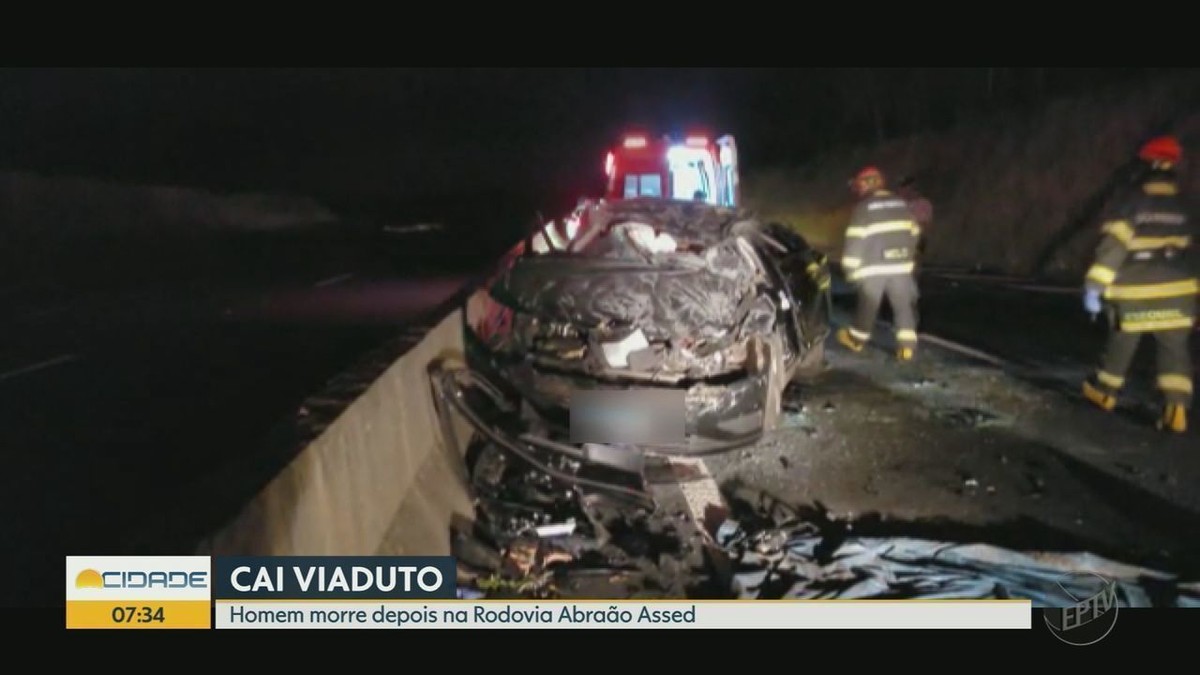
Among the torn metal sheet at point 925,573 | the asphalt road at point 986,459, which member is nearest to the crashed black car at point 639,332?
the asphalt road at point 986,459

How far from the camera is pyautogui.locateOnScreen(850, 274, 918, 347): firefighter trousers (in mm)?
7617

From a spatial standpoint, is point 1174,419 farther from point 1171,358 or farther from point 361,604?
point 361,604

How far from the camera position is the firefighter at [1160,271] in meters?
5.49

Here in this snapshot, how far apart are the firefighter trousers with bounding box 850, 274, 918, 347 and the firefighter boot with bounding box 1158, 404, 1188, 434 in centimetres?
242

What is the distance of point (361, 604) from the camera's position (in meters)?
2.79

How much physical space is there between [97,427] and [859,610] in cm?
555

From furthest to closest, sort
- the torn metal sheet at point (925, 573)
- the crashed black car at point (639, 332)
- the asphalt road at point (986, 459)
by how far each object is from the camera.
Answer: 1. the crashed black car at point (639, 332)
2. the asphalt road at point (986, 459)
3. the torn metal sheet at point (925, 573)

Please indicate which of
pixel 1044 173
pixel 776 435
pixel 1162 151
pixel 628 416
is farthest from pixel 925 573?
pixel 1044 173

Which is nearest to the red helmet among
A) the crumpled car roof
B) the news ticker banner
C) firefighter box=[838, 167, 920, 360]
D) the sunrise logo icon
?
firefighter box=[838, 167, 920, 360]

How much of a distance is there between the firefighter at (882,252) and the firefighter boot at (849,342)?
0.39 metres

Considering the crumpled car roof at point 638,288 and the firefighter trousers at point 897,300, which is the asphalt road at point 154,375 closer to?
the crumpled car roof at point 638,288

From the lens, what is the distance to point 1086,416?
19.6 feet

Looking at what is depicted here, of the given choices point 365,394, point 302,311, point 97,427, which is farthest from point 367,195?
point 365,394

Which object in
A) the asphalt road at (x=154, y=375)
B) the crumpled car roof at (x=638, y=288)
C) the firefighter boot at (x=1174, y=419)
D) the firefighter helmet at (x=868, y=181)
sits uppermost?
the firefighter helmet at (x=868, y=181)
